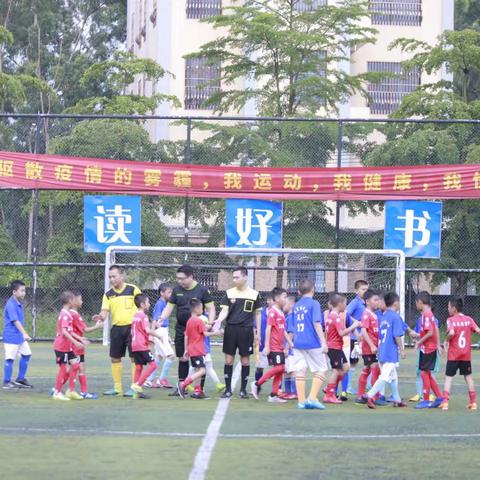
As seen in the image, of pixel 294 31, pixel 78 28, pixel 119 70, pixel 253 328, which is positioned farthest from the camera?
pixel 78 28

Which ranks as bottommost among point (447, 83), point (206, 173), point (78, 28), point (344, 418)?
point (344, 418)

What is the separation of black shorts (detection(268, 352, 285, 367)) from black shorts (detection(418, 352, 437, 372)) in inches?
73.3

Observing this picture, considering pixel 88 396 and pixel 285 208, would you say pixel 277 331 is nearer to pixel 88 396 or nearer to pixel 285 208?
pixel 88 396

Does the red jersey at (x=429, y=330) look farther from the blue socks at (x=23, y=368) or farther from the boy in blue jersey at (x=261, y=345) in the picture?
the blue socks at (x=23, y=368)

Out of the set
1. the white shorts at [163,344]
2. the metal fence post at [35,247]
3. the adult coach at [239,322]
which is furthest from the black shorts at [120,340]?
the metal fence post at [35,247]

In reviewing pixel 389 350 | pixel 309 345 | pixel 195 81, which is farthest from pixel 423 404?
pixel 195 81

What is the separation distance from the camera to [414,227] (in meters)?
24.9

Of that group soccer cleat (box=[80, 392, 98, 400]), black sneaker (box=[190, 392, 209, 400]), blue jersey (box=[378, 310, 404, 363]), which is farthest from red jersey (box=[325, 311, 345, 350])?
soccer cleat (box=[80, 392, 98, 400])

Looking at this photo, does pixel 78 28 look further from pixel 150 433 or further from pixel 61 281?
pixel 150 433

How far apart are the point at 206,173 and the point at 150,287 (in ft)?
9.99

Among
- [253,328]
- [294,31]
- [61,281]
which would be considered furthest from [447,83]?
[253,328]

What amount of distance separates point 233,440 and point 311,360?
10.5 ft

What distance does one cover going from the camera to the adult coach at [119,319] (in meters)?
16.1

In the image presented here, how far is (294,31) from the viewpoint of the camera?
3288 cm
